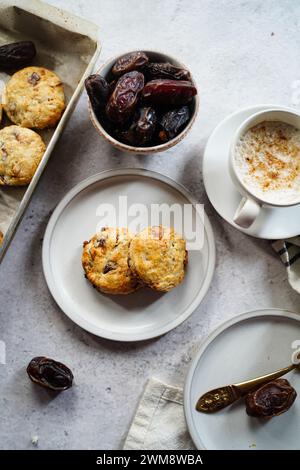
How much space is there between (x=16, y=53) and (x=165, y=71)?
62cm

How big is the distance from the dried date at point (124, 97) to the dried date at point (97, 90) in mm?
35

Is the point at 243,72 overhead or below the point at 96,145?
overhead

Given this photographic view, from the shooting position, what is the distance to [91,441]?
7.26 ft

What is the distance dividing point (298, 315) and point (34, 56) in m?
1.47

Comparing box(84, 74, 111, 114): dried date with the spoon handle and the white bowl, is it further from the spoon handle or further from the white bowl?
the spoon handle

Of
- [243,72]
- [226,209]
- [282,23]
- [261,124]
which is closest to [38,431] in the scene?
[226,209]

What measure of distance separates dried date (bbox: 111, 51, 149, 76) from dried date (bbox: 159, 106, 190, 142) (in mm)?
208

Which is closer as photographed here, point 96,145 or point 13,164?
point 13,164

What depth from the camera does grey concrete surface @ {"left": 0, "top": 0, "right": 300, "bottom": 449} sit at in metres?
2.21

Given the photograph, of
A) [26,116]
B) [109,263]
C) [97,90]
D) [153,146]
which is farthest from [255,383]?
[26,116]

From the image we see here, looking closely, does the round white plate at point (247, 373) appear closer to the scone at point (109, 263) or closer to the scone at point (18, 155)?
the scone at point (109, 263)

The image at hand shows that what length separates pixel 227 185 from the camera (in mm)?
2111

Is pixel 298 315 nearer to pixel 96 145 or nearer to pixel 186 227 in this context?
pixel 186 227

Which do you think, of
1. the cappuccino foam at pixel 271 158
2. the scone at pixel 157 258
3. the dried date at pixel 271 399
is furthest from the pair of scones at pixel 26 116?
the dried date at pixel 271 399
